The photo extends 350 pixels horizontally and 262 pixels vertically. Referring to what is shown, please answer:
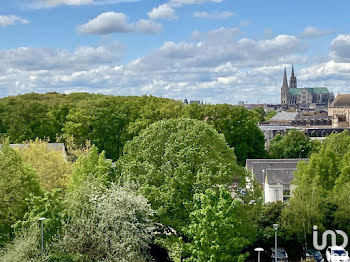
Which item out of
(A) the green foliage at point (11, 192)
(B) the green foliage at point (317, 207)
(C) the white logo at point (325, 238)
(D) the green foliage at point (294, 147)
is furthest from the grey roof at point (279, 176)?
(D) the green foliage at point (294, 147)

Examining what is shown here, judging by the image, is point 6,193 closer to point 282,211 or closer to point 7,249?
point 7,249

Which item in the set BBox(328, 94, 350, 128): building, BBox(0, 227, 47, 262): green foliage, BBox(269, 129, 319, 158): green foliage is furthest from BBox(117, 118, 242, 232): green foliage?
BBox(328, 94, 350, 128): building

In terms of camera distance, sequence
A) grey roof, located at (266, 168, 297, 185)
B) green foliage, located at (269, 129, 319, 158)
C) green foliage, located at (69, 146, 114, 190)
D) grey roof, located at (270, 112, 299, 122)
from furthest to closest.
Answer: grey roof, located at (270, 112, 299, 122)
green foliage, located at (269, 129, 319, 158)
grey roof, located at (266, 168, 297, 185)
green foliage, located at (69, 146, 114, 190)

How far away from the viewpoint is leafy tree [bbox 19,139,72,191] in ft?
142

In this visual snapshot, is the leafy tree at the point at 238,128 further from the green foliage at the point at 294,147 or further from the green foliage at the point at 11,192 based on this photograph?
the green foliage at the point at 11,192

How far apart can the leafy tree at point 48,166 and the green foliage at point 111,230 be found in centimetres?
1264

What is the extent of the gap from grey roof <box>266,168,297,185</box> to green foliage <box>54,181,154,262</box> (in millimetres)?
25248

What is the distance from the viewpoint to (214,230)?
96.2 feet

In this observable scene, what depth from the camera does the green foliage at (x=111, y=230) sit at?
97.1 ft

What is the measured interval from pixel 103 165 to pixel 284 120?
15821cm

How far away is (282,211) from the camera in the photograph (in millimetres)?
36750

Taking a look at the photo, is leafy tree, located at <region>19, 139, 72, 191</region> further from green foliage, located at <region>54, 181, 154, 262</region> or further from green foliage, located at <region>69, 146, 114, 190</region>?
green foliage, located at <region>54, 181, 154, 262</region>

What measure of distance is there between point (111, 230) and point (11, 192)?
6.15 metres

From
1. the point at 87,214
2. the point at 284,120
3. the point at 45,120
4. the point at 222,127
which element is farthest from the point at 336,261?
the point at 284,120
